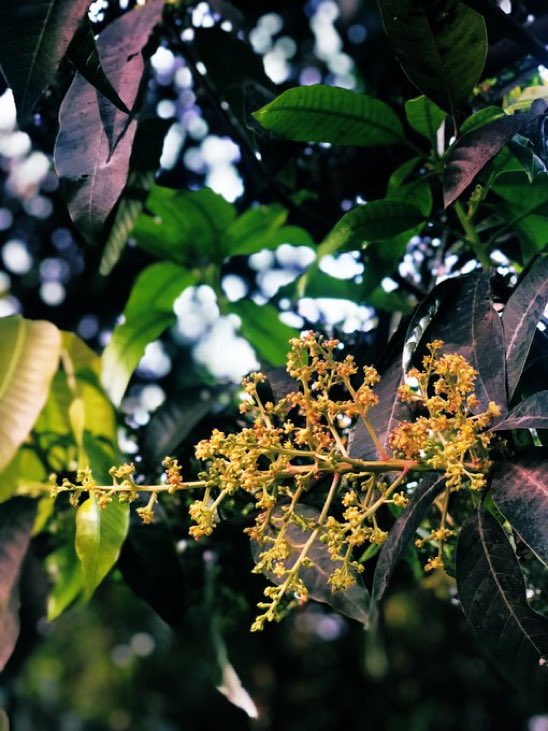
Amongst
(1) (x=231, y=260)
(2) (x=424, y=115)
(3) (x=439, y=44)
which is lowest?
(1) (x=231, y=260)

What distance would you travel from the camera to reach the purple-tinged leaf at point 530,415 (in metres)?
0.71

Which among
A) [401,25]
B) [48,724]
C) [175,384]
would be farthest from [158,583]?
[48,724]

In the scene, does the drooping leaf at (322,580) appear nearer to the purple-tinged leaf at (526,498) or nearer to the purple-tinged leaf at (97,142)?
the purple-tinged leaf at (526,498)

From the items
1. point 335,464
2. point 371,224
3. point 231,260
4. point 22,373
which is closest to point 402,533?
point 335,464

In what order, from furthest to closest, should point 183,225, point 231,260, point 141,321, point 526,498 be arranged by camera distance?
point 231,260, point 183,225, point 141,321, point 526,498

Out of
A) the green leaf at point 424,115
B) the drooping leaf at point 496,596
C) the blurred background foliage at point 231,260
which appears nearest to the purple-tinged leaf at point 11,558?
the blurred background foliage at point 231,260

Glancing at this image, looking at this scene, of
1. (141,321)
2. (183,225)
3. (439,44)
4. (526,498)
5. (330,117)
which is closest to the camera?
(526,498)

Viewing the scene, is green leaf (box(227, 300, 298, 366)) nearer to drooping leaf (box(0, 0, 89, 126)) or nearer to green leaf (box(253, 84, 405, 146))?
green leaf (box(253, 84, 405, 146))

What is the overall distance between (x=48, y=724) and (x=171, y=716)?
1.04m

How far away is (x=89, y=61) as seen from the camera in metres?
0.79

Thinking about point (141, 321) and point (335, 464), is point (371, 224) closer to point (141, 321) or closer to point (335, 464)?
point (335, 464)

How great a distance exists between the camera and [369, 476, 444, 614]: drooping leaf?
2.42ft

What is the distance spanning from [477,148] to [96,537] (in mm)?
627

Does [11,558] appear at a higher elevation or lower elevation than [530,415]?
lower
